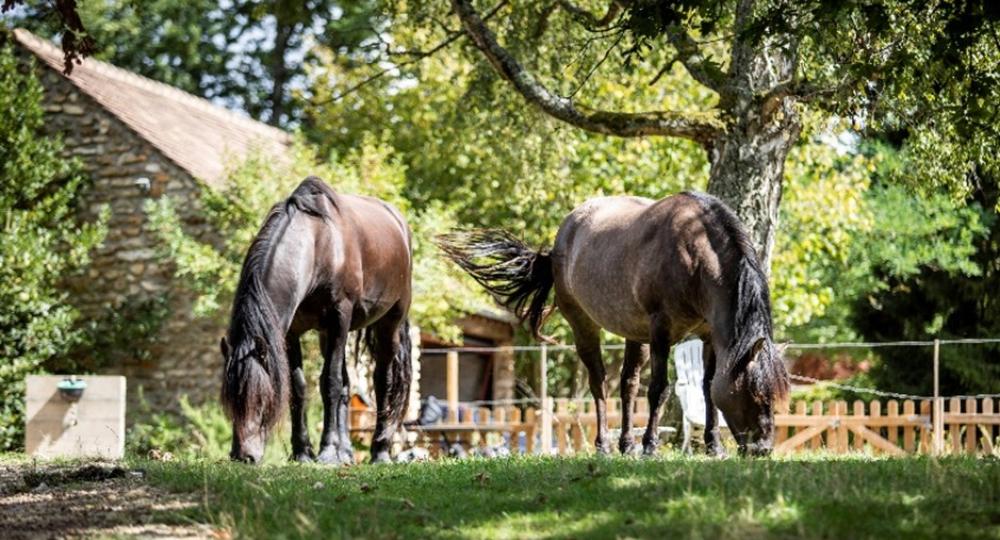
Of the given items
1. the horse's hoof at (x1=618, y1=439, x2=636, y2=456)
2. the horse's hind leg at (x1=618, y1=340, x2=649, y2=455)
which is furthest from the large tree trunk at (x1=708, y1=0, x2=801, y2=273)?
the horse's hoof at (x1=618, y1=439, x2=636, y2=456)

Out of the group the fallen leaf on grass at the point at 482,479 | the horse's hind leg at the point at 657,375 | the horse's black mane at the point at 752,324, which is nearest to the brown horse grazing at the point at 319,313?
the fallen leaf on grass at the point at 482,479

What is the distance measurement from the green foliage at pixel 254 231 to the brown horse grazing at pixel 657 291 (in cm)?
706

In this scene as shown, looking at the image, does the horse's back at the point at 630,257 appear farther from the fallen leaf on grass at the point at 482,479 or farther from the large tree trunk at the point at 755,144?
the fallen leaf on grass at the point at 482,479

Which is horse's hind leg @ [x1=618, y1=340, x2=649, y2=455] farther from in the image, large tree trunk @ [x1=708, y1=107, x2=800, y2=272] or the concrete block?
the concrete block

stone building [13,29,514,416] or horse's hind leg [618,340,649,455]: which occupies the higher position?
stone building [13,29,514,416]

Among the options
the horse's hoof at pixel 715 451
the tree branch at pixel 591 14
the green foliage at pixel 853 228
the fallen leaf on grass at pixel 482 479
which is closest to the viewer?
the fallen leaf on grass at pixel 482 479

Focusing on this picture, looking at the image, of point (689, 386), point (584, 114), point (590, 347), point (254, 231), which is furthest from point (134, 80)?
point (590, 347)

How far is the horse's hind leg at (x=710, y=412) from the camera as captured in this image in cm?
952

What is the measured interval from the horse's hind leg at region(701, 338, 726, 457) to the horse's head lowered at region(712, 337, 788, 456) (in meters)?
1.26

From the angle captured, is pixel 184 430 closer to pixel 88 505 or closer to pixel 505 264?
pixel 505 264

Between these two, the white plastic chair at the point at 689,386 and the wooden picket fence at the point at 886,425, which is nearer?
the white plastic chair at the point at 689,386

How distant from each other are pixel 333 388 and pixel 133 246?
12414 millimetres

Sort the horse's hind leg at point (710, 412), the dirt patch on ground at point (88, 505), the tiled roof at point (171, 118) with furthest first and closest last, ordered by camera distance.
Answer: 1. the tiled roof at point (171, 118)
2. the horse's hind leg at point (710, 412)
3. the dirt patch on ground at point (88, 505)

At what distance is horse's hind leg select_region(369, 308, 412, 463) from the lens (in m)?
10.9
